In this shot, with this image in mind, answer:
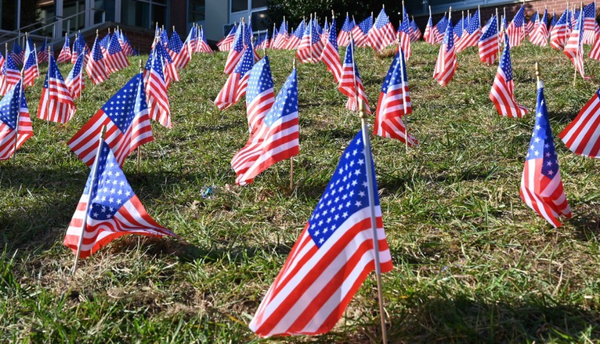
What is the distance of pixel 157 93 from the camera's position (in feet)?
24.2

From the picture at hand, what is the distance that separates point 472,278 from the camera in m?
3.41

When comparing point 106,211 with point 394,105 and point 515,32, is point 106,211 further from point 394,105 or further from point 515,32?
point 515,32

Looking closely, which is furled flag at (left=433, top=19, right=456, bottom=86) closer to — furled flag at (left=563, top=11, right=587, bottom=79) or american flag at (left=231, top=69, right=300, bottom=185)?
furled flag at (left=563, top=11, right=587, bottom=79)

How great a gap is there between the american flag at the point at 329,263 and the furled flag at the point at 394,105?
122 inches

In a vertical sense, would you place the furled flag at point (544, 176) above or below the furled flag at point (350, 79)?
below

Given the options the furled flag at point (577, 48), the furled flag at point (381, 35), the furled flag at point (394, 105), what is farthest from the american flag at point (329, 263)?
the furled flag at point (381, 35)

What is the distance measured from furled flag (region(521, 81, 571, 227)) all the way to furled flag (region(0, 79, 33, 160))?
5165 mm

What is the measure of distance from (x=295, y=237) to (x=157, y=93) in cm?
381

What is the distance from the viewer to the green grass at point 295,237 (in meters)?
3.07

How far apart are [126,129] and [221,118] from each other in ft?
9.94

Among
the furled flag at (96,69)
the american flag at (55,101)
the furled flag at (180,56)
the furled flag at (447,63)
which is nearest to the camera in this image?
the american flag at (55,101)

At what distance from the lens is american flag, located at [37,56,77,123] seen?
8.26 metres

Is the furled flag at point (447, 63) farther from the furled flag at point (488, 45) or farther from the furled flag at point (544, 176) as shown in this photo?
the furled flag at point (544, 176)

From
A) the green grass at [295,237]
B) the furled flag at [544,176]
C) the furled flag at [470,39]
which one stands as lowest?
the green grass at [295,237]
